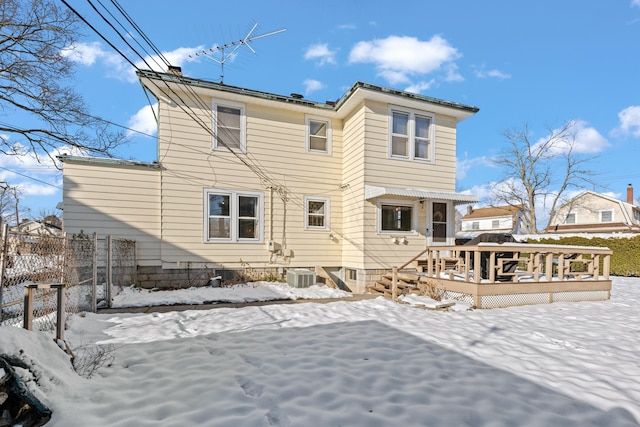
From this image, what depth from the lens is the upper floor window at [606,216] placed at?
27.2 metres

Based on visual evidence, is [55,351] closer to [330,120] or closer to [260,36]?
[330,120]

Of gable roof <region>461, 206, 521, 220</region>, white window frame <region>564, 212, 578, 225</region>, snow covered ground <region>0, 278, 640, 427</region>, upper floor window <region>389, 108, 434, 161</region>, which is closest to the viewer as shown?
snow covered ground <region>0, 278, 640, 427</region>

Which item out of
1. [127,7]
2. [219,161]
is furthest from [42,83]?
[127,7]

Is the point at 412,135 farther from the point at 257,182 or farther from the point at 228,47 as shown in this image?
the point at 228,47

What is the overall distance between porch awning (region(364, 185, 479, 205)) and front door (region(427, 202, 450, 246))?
1.66 feet

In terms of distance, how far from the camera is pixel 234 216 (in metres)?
9.65

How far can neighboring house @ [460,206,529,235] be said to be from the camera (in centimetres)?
3173

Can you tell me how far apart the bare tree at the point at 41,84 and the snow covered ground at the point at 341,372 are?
26.5ft

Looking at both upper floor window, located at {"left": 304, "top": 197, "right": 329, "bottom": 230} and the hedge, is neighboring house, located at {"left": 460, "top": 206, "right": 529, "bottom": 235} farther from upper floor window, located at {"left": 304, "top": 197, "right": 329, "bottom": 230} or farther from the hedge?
upper floor window, located at {"left": 304, "top": 197, "right": 329, "bottom": 230}

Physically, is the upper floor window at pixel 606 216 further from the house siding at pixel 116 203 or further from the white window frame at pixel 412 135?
the house siding at pixel 116 203

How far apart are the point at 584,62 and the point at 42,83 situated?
20404 millimetres

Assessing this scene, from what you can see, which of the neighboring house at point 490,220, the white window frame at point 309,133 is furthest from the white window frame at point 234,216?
the neighboring house at point 490,220

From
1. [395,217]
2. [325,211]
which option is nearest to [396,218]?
[395,217]

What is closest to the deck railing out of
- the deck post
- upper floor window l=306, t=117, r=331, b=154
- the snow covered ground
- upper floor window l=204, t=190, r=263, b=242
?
the deck post
